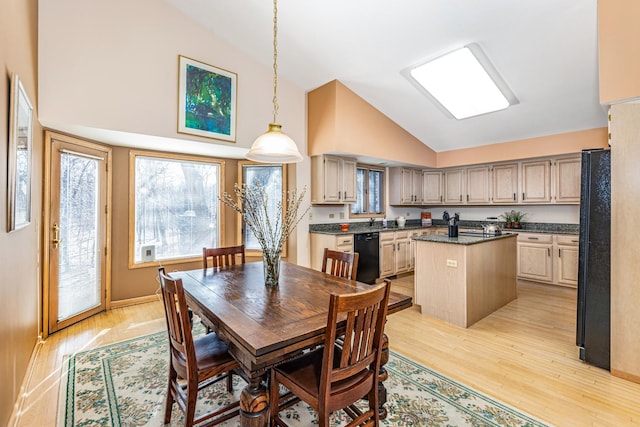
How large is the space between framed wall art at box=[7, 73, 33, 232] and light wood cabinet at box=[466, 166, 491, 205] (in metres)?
6.25

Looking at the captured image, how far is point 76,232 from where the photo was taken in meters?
3.38

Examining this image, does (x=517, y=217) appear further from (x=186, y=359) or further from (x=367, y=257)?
(x=186, y=359)

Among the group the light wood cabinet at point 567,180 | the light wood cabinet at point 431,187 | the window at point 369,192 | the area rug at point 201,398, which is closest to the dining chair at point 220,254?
the area rug at point 201,398

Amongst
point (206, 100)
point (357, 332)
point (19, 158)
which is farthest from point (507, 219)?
point (19, 158)

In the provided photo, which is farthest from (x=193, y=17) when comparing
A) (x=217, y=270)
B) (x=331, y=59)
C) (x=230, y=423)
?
(x=230, y=423)

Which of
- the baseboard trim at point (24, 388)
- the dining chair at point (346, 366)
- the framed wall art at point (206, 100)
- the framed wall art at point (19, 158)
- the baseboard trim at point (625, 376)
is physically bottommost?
the baseboard trim at point (24, 388)

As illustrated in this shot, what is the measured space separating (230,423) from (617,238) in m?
3.07

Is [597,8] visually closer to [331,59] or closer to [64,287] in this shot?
[331,59]

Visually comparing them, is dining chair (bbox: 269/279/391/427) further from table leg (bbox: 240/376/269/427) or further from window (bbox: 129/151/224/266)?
window (bbox: 129/151/224/266)

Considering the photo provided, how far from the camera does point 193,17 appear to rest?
3633 millimetres

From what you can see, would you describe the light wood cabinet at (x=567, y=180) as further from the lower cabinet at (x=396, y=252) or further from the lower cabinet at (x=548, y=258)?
the lower cabinet at (x=396, y=252)

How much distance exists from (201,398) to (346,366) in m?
1.26

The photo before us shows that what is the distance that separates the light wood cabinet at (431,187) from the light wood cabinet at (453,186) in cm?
12

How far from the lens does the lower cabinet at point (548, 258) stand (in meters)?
4.50
